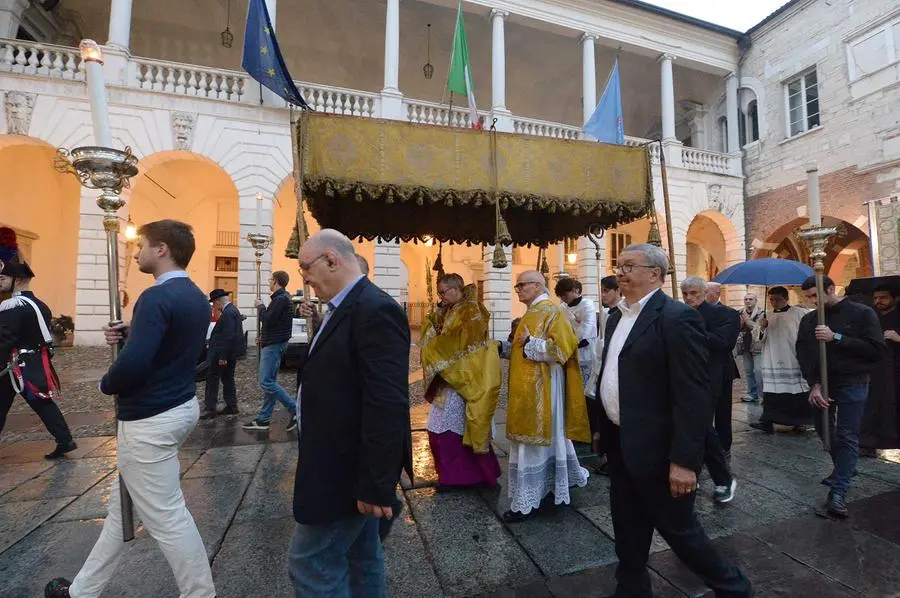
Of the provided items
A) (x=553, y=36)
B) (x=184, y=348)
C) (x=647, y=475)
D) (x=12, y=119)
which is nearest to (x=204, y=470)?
(x=184, y=348)

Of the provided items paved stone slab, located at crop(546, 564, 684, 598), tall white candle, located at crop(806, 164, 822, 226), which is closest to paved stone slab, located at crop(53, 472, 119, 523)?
paved stone slab, located at crop(546, 564, 684, 598)

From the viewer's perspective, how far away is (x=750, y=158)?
17391mm

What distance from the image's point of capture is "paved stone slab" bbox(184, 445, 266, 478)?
4301 mm

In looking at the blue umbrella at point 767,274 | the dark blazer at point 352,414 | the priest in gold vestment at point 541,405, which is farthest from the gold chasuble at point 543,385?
the blue umbrella at point 767,274

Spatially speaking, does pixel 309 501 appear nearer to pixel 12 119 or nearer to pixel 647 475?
pixel 647 475

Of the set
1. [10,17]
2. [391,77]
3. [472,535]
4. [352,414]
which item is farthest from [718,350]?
[10,17]

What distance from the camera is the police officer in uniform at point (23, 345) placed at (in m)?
4.15

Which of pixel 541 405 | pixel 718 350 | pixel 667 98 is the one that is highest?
pixel 667 98

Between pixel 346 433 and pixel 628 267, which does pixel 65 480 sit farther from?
pixel 628 267

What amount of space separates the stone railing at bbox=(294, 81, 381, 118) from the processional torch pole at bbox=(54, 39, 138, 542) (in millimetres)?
10896

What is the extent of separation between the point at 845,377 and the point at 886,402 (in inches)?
62.7

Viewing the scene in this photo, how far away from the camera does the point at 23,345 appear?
432 cm

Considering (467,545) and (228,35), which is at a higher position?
(228,35)

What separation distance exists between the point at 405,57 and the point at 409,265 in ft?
32.2
